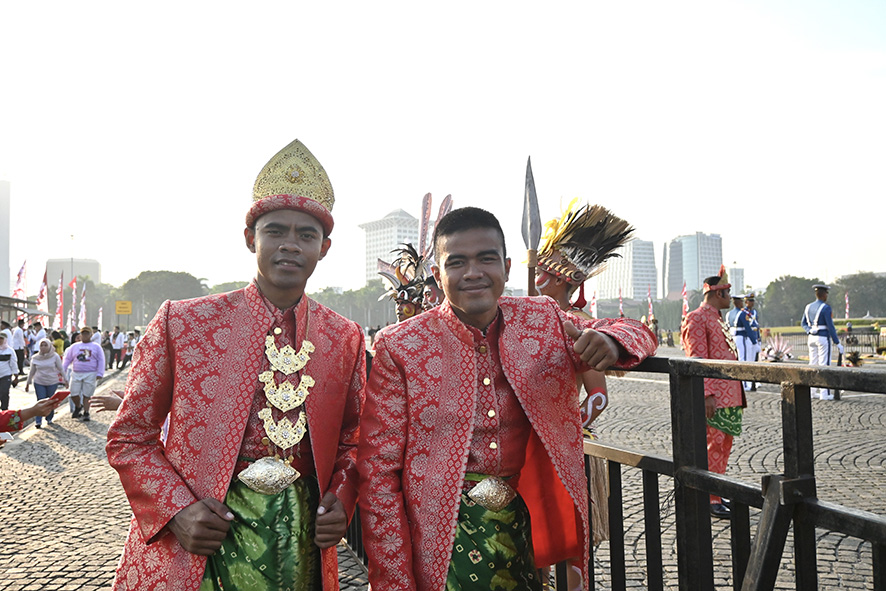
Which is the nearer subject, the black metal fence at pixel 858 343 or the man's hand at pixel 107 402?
the man's hand at pixel 107 402

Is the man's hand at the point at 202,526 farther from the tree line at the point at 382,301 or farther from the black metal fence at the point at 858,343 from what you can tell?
the tree line at the point at 382,301

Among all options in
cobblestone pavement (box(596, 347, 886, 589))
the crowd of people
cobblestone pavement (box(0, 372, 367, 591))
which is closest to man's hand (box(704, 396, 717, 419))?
cobblestone pavement (box(596, 347, 886, 589))

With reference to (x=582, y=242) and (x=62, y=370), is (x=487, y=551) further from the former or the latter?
(x=62, y=370)

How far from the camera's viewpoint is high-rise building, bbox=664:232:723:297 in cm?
13988

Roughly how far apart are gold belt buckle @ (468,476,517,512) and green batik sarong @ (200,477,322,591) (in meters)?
0.65

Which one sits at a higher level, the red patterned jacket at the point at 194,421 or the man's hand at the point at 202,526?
the red patterned jacket at the point at 194,421

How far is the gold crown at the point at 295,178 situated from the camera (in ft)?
8.45

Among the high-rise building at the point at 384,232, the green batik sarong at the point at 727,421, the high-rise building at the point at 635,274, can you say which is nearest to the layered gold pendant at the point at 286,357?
the green batik sarong at the point at 727,421

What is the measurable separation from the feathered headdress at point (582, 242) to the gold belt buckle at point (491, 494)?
88.5 inches

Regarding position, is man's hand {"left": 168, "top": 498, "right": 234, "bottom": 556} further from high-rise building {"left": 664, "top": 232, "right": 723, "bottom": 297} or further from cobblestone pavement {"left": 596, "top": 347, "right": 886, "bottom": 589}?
high-rise building {"left": 664, "top": 232, "right": 723, "bottom": 297}

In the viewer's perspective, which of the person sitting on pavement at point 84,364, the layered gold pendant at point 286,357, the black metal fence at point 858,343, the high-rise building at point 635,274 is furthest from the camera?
the high-rise building at point 635,274

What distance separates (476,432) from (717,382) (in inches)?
171

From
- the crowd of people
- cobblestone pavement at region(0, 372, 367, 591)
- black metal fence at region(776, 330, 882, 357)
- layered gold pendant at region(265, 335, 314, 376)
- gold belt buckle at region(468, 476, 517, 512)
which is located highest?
layered gold pendant at region(265, 335, 314, 376)

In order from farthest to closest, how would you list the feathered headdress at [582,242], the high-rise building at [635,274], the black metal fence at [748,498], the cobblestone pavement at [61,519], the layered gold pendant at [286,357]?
the high-rise building at [635,274] → the cobblestone pavement at [61,519] → the feathered headdress at [582,242] → the layered gold pendant at [286,357] → the black metal fence at [748,498]
